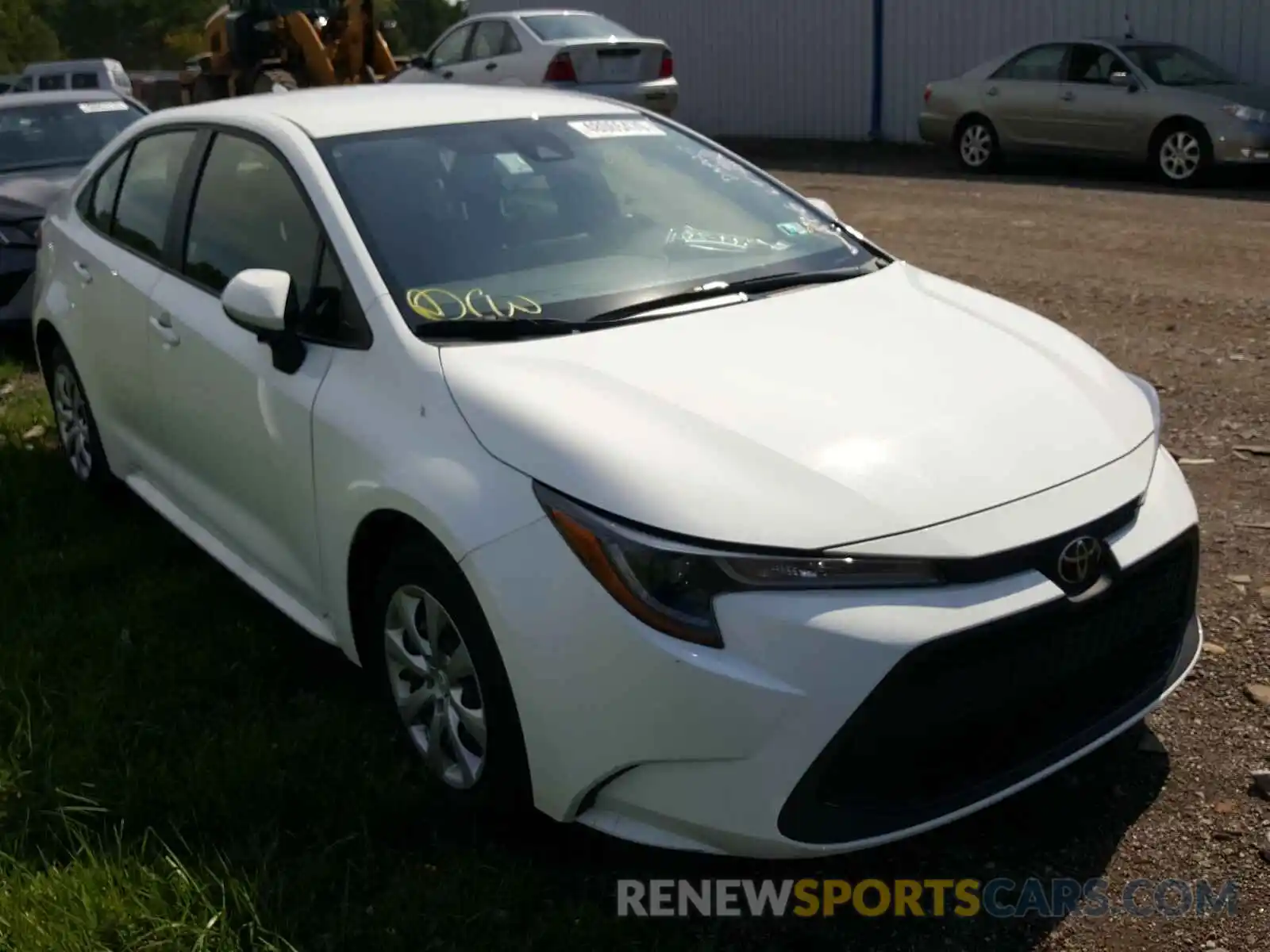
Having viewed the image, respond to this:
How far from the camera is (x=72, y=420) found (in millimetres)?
5676

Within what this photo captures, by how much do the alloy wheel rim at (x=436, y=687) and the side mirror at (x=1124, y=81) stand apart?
11992 mm

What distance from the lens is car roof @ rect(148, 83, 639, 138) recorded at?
408 cm

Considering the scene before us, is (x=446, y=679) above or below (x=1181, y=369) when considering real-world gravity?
above

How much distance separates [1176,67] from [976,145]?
2240mm

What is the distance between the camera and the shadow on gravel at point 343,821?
2.96 metres

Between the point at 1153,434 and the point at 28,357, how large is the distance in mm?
6864

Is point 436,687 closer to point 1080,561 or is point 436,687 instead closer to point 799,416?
point 799,416

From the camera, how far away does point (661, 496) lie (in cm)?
275

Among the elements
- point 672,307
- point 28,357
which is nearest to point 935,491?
point 672,307

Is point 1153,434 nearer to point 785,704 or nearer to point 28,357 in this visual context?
point 785,704

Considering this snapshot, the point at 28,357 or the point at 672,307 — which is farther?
the point at 28,357

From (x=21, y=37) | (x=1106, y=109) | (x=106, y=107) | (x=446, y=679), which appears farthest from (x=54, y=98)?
(x=21, y=37)

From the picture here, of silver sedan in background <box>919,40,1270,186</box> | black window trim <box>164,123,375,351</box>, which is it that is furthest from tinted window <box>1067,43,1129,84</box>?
black window trim <box>164,123,375,351</box>

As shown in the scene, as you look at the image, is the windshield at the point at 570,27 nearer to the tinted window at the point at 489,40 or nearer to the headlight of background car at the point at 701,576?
the tinted window at the point at 489,40
